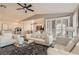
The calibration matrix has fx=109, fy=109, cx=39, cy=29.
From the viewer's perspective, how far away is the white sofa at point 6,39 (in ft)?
7.49

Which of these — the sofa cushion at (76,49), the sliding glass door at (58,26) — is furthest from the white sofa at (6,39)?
the sofa cushion at (76,49)

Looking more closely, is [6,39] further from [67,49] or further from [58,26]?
[67,49]

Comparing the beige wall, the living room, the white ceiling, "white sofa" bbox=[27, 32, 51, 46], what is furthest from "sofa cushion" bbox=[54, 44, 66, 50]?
the white ceiling

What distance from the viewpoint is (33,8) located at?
2291mm

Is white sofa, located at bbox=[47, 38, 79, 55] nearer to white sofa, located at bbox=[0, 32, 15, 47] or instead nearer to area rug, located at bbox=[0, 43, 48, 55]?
area rug, located at bbox=[0, 43, 48, 55]

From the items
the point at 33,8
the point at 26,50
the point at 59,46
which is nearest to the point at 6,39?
the point at 26,50

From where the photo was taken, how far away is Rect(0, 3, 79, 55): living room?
224 centimetres

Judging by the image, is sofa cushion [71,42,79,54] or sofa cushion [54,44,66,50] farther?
sofa cushion [54,44,66,50]

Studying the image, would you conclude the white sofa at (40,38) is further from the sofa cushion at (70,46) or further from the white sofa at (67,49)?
the sofa cushion at (70,46)

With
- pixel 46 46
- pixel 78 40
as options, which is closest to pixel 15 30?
pixel 46 46

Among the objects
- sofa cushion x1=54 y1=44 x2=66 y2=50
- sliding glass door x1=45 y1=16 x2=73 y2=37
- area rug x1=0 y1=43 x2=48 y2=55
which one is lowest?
area rug x1=0 y1=43 x2=48 y2=55

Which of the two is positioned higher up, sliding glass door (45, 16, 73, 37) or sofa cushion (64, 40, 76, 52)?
sliding glass door (45, 16, 73, 37)

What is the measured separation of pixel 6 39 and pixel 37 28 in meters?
0.70
